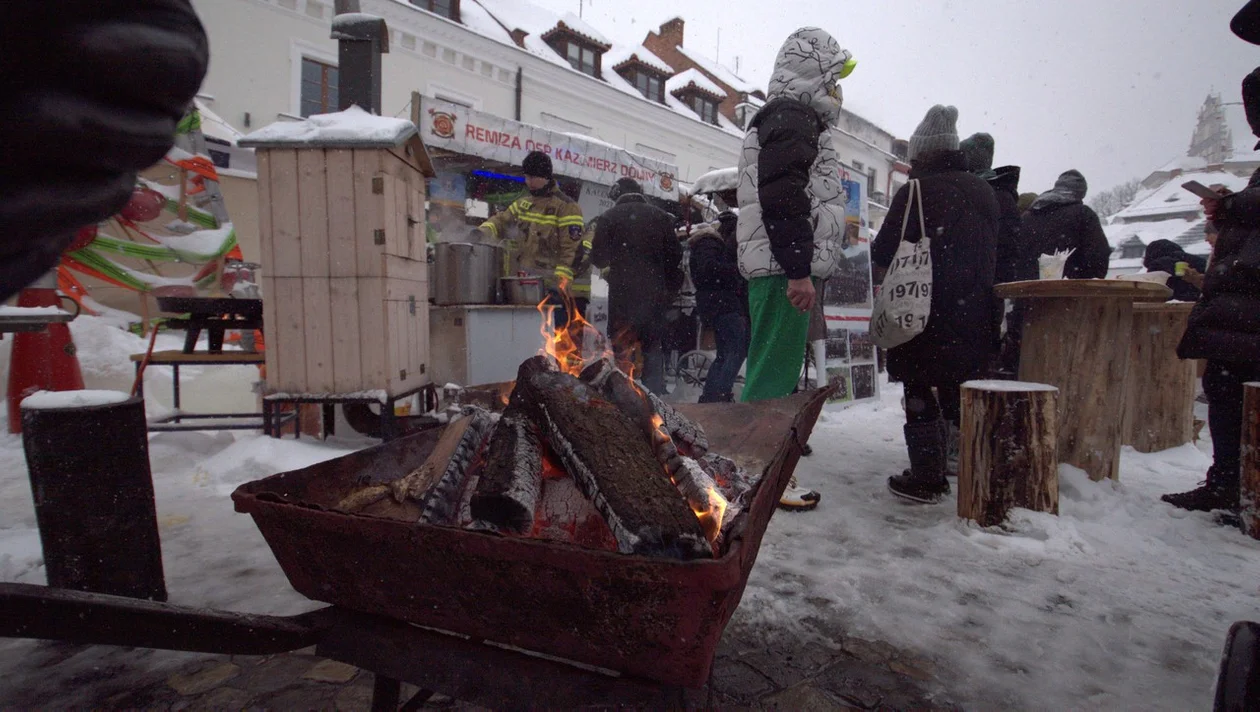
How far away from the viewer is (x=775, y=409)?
102 inches

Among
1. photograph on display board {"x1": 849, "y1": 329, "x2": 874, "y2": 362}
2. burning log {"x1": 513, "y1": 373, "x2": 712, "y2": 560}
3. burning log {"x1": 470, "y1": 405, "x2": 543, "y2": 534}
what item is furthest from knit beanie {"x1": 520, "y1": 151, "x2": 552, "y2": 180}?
burning log {"x1": 470, "y1": 405, "x2": 543, "y2": 534}

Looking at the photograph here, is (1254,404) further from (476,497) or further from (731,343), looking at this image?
(476,497)

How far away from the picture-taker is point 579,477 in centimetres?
153

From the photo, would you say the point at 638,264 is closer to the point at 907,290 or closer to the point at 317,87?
the point at 907,290

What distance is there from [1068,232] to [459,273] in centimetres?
524

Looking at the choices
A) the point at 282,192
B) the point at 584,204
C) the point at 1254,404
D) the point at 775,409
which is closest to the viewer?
the point at 775,409

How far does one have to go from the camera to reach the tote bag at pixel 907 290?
3.38 m

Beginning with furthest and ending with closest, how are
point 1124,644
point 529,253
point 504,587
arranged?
point 529,253 → point 1124,644 → point 504,587

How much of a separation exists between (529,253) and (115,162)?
591 centimetres

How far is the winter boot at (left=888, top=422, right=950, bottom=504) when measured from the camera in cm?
352

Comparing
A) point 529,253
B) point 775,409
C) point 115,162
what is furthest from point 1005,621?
point 529,253

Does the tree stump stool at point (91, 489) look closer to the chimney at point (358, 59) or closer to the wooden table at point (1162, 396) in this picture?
the chimney at point (358, 59)

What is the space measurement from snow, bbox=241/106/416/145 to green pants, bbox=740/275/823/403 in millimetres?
2405

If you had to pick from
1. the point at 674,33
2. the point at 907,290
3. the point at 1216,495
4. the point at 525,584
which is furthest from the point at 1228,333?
the point at 674,33
